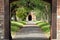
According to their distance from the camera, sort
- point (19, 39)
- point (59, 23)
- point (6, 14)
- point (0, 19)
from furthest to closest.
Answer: point (19, 39), point (6, 14), point (59, 23), point (0, 19)

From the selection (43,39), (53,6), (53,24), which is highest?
(53,6)

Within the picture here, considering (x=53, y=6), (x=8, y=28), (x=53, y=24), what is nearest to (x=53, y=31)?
(x=53, y=24)

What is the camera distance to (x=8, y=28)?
55.0ft

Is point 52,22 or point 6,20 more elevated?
point 6,20

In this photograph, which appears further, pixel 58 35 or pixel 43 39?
pixel 43 39

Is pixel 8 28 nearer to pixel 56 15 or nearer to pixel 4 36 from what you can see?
pixel 4 36

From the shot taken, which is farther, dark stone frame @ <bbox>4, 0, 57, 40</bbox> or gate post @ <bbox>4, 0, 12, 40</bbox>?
gate post @ <bbox>4, 0, 12, 40</bbox>

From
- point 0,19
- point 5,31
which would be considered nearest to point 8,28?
point 5,31

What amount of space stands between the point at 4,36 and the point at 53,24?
3.38 m

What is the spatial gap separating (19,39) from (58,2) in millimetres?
5386

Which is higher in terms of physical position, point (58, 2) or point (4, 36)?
point (58, 2)

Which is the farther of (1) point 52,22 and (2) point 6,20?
(2) point 6,20

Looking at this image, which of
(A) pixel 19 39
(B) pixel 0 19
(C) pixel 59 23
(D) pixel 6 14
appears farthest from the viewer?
(A) pixel 19 39

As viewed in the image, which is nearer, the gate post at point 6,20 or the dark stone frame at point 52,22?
the dark stone frame at point 52,22
